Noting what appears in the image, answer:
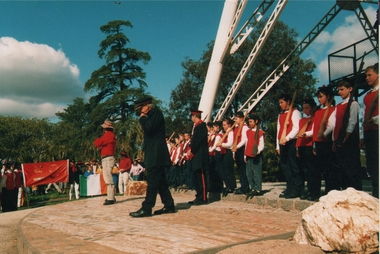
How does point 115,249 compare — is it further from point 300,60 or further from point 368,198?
point 300,60

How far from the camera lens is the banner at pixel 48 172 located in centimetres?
1816

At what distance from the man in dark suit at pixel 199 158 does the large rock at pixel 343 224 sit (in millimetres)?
4190

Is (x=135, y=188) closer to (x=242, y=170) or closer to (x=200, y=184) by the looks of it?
(x=200, y=184)

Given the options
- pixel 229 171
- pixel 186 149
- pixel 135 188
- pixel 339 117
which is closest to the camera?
pixel 339 117

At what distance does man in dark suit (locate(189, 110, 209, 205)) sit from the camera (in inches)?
319

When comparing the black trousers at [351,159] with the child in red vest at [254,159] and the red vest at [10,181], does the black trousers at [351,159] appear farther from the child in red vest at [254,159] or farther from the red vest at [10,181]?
the red vest at [10,181]

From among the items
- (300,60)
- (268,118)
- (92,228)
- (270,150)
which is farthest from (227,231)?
(300,60)

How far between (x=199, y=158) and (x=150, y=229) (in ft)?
10.5

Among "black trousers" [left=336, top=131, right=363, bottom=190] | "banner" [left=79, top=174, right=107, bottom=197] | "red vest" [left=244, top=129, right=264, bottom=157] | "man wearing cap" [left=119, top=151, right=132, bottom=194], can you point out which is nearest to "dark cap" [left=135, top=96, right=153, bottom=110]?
"red vest" [left=244, top=129, right=264, bottom=157]

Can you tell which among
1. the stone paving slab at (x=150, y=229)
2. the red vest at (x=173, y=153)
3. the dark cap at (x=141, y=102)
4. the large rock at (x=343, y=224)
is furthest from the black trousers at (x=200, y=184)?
the red vest at (x=173, y=153)

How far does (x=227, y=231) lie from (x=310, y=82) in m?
32.8

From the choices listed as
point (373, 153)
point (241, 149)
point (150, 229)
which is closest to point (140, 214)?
point (150, 229)

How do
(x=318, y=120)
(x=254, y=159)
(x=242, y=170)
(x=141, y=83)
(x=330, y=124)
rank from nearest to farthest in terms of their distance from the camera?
(x=330, y=124) → (x=318, y=120) → (x=254, y=159) → (x=242, y=170) → (x=141, y=83)

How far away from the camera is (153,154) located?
648 cm
